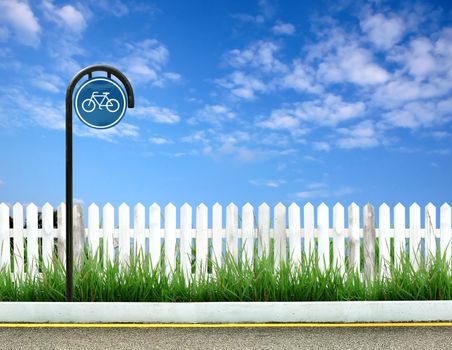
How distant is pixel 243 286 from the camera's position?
8047 mm

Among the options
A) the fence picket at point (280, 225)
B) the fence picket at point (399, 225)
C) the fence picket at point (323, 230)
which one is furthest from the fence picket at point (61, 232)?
the fence picket at point (399, 225)

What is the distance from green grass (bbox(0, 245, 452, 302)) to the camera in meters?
8.09

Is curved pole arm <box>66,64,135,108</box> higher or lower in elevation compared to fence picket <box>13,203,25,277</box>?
higher

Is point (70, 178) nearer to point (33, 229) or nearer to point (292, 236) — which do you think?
point (33, 229)

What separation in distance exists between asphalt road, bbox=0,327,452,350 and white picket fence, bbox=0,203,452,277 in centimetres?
304

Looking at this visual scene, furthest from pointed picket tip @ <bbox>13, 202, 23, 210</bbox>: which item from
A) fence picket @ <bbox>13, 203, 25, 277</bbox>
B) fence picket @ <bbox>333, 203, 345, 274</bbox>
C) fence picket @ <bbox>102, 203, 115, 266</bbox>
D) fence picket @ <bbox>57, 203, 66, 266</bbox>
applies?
fence picket @ <bbox>333, 203, 345, 274</bbox>

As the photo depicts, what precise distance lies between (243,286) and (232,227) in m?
2.29

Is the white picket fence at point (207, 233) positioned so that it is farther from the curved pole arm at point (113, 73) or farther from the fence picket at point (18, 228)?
the curved pole arm at point (113, 73)

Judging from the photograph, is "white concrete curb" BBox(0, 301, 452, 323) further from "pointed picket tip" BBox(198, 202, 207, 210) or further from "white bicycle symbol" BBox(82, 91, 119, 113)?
"pointed picket tip" BBox(198, 202, 207, 210)

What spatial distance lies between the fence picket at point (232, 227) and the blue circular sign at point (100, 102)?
10.3ft

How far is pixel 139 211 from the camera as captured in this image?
33.6 ft

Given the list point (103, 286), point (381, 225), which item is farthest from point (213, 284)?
point (381, 225)

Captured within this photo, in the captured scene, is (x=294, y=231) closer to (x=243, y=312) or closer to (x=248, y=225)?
(x=248, y=225)

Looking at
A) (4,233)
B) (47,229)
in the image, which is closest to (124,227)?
(47,229)
